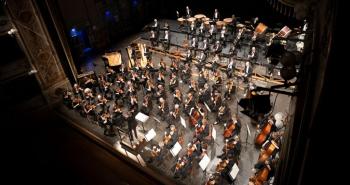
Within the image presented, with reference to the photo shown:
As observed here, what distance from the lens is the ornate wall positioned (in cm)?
1202

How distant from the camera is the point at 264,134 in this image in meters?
9.42

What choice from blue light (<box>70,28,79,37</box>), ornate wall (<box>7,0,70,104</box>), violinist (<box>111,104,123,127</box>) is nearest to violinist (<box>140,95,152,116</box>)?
violinist (<box>111,104,123,127</box>)

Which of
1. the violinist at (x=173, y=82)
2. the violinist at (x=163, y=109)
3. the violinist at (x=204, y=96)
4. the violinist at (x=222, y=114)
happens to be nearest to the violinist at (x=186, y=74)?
the violinist at (x=173, y=82)

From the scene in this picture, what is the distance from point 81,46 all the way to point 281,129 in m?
12.7

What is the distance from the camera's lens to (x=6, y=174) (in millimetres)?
10508

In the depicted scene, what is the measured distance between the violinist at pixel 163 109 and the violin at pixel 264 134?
3742mm

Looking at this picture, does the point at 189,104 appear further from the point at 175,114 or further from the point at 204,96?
the point at 204,96

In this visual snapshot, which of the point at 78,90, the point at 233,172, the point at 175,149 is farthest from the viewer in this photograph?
the point at 78,90

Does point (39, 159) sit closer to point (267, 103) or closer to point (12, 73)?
point (12, 73)

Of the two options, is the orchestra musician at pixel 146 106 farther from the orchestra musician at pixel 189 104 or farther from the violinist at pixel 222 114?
the violinist at pixel 222 114

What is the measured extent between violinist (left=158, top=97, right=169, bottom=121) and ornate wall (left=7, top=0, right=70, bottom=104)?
6.00 meters

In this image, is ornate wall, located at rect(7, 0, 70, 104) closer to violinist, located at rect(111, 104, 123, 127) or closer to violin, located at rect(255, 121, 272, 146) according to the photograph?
violinist, located at rect(111, 104, 123, 127)

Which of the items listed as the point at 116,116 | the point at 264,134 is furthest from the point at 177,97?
the point at 264,134

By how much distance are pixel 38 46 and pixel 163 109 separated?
6.88m
